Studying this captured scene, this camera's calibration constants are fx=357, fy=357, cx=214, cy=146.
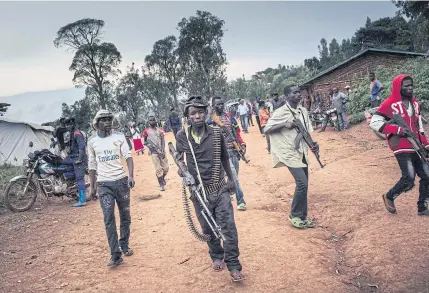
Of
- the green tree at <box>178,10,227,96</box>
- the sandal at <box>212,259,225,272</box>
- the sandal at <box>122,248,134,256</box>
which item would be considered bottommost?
the sandal at <box>212,259,225,272</box>

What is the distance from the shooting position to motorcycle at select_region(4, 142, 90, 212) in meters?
7.61

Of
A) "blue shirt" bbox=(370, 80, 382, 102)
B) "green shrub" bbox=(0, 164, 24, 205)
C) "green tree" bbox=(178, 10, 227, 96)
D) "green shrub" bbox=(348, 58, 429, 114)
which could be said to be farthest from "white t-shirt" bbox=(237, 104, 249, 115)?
"green tree" bbox=(178, 10, 227, 96)

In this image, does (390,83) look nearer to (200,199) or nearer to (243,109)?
(243,109)

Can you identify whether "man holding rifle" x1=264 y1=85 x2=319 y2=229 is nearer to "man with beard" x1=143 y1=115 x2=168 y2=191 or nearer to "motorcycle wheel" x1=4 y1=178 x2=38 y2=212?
"man with beard" x1=143 y1=115 x2=168 y2=191

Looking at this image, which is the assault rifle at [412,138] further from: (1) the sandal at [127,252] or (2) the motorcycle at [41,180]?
(2) the motorcycle at [41,180]

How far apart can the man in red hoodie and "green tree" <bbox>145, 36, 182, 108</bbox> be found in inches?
1831

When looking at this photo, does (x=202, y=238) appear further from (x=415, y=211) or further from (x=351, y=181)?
(x=351, y=181)

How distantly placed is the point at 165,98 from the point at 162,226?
48.7 meters

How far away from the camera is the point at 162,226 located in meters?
5.84

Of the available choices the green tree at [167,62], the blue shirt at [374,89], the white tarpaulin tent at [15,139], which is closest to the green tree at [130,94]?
the green tree at [167,62]

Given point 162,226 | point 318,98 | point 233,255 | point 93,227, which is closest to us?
point 233,255

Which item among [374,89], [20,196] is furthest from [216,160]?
[374,89]

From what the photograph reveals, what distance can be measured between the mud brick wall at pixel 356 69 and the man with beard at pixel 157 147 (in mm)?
15311

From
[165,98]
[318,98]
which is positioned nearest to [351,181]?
[318,98]
